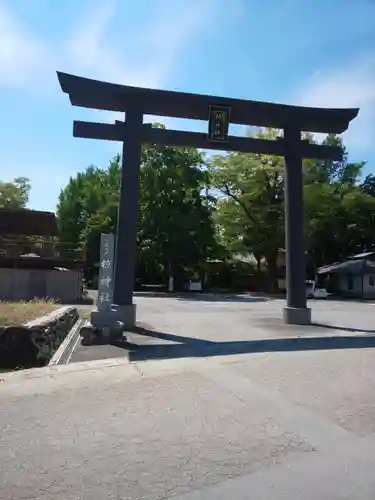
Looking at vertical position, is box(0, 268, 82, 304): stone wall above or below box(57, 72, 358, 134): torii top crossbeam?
below

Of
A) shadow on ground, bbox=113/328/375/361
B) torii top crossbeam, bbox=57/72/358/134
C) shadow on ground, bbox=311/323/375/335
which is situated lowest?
shadow on ground, bbox=113/328/375/361

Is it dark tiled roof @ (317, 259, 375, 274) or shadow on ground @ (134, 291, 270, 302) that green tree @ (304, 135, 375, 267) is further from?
shadow on ground @ (134, 291, 270, 302)

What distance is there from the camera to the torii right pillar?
1375 cm

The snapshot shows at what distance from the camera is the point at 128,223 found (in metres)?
12.2

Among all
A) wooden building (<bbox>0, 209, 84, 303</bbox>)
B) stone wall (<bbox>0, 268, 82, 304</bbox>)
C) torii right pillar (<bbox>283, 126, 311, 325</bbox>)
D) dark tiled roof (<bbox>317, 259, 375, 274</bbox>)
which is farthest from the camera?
dark tiled roof (<bbox>317, 259, 375, 274</bbox>)

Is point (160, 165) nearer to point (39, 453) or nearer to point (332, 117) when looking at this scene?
point (332, 117)

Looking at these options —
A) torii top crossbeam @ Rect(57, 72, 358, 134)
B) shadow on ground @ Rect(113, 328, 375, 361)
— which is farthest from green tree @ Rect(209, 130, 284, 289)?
shadow on ground @ Rect(113, 328, 375, 361)

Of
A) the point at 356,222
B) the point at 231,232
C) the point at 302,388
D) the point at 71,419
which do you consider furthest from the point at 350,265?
the point at 71,419

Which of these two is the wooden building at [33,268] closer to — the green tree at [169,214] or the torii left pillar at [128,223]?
the torii left pillar at [128,223]

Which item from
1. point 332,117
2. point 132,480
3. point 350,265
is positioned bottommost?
point 132,480

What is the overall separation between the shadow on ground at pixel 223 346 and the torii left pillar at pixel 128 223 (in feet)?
2.88

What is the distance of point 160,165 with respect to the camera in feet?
131

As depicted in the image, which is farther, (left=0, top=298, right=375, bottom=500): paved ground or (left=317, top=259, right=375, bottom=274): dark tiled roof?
(left=317, top=259, right=375, bottom=274): dark tiled roof

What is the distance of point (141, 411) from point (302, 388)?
240cm
